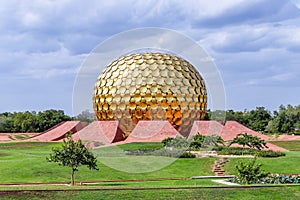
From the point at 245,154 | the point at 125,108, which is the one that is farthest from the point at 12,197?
the point at 125,108

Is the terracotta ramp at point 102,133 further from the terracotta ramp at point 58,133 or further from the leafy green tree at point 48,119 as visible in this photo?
the leafy green tree at point 48,119

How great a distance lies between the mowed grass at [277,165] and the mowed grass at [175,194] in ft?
19.4

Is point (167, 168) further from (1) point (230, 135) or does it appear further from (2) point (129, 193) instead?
(1) point (230, 135)

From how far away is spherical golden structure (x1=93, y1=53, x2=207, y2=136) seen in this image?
3253cm

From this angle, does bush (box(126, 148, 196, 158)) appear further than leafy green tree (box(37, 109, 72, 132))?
No

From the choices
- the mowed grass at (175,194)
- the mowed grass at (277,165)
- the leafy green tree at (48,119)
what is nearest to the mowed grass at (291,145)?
the mowed grass at (277,165)

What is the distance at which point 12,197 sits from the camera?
12312 millimetres

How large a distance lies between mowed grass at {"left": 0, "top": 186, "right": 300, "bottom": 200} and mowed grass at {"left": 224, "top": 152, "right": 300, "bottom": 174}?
19.4 ft

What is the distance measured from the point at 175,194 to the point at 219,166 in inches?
309

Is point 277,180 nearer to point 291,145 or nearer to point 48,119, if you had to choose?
point 291,145

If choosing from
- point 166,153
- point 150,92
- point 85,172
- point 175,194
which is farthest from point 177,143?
point 175,194

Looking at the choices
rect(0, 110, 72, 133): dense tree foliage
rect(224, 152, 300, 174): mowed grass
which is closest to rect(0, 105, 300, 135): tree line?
rect(0, 110, 72, 133): dense tree foliage

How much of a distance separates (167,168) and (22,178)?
639 cm

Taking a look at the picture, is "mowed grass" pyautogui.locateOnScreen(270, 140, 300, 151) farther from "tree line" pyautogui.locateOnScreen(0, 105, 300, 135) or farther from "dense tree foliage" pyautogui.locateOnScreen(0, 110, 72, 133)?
"dense tree foliage" pyautogui.locateOnScreen(0, 110, 72, 133)
